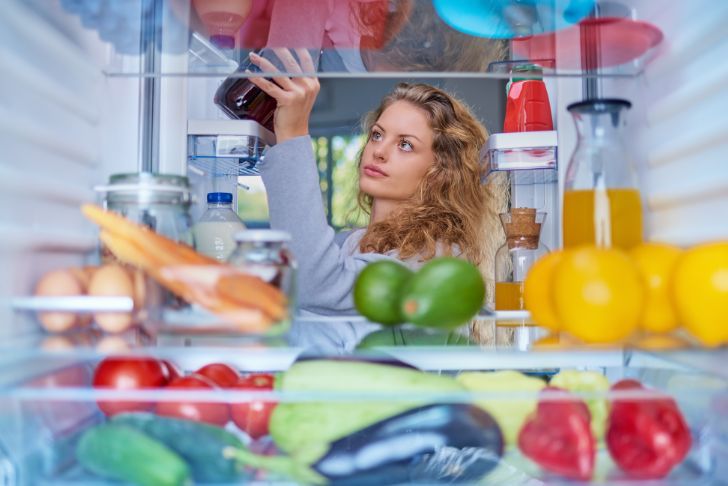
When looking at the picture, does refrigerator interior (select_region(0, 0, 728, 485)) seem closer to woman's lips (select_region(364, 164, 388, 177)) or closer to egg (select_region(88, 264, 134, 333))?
egg (select_region(88, 264, 134, 333))

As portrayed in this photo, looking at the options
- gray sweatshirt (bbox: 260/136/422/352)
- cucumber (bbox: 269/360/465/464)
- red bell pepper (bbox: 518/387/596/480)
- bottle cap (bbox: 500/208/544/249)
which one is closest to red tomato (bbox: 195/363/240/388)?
cucumber (bbox: 269/360/465/464)

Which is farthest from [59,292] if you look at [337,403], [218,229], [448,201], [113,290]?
[448,201]

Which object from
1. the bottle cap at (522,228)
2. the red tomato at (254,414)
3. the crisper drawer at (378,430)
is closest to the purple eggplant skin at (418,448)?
the crisper drawer at (378,430)

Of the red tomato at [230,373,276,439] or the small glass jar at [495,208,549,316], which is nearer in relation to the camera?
the red tomato at [230,373,276,439]

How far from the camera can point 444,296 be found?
859mm

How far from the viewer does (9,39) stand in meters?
0.85

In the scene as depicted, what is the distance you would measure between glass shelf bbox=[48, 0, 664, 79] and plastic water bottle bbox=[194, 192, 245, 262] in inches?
14.8

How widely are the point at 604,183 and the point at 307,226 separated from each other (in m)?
0.86

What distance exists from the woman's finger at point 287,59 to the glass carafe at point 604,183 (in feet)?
1.40

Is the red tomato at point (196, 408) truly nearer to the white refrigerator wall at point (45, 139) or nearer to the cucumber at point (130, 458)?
the cucumber at point (130, 458)

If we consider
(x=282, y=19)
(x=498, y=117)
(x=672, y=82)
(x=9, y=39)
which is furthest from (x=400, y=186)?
(x=498, y=117)

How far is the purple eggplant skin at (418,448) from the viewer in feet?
2.55

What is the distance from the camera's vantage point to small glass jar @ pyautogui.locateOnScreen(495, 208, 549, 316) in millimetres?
1347

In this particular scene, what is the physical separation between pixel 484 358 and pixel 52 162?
0.58 meters
